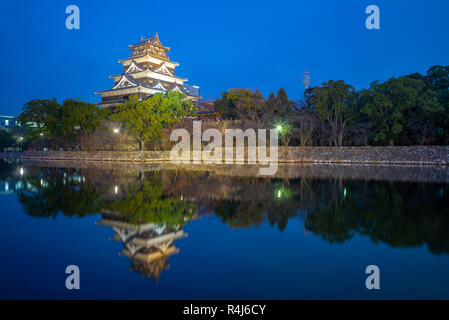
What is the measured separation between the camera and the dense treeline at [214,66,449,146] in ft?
72.3

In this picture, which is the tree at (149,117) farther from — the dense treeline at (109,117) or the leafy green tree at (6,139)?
the leafy green tree at (6,139)

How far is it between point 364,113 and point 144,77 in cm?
2602

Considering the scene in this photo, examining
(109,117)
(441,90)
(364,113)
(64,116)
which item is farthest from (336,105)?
(64,116)

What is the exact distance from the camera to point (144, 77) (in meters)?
38.9

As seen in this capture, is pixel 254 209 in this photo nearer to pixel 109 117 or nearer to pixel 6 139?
pixel 109 117

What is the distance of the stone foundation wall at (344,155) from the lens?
2149 cm

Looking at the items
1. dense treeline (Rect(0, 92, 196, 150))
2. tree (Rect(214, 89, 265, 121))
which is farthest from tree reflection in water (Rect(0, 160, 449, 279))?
tree (Rect(214, 89, 265, 121))

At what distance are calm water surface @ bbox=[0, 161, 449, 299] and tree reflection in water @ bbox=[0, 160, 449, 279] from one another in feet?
0.09

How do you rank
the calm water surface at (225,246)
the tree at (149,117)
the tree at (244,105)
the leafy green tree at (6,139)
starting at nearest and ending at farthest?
1. the calm water surface at (225,246)
2. the tree at (149,117)
3. the tree at (244,105)
4. the leafy green tree at (6,139)

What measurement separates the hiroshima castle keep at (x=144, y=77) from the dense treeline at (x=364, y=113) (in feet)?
41.4

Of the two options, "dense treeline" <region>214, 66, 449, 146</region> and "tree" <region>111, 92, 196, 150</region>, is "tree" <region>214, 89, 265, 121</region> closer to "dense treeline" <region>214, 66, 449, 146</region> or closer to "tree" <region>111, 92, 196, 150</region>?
"dense treeline" <region>214, 66, 449, 146</region>

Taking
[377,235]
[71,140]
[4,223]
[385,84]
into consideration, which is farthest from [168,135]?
[377,235]

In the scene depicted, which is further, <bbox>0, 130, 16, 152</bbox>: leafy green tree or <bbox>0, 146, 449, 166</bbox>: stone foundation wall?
<bbox>0, 130, 16, 152</bbox>: leafy green tree

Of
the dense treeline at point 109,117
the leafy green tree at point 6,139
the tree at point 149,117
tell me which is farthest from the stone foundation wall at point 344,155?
the leafy green tree at point 6,139
